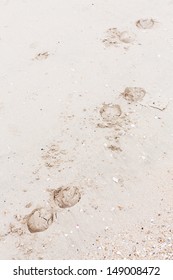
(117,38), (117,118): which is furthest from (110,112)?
(117,38)

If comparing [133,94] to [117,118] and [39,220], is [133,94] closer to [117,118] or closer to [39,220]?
[117,118]

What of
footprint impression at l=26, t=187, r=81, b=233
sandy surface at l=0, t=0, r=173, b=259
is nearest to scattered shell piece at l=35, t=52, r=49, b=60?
sandy surface at l=0, t=0, r=173, b=259

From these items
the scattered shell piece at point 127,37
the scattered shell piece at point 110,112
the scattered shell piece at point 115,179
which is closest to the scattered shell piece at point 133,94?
→ the scattered shell piece at point 110,112

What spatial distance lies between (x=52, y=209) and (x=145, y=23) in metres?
2.48

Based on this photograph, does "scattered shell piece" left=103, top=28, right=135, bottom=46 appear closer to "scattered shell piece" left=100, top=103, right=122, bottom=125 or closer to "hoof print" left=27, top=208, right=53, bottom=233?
"scattered shell piece" left=100, top=103, right=122, bottom=125

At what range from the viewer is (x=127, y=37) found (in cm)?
420

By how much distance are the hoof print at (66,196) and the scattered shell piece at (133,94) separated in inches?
43.1

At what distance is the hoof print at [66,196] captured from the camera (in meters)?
3.03

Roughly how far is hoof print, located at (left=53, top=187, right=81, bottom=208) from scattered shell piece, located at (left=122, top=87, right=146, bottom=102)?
1.09 metres

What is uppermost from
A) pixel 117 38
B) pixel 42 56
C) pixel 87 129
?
pixel 117 38

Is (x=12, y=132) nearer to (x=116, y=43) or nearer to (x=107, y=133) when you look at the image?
(x=107, y=133)

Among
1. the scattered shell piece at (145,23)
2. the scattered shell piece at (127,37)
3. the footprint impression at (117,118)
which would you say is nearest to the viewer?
the footprint impression at (117,118)

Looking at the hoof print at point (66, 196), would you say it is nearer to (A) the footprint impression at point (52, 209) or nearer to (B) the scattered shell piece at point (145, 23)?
(A) the footprint impression at point (52, 209)

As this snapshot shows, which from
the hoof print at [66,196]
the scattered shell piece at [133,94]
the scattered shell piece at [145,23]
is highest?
the scattered shell piece at [145,23]
